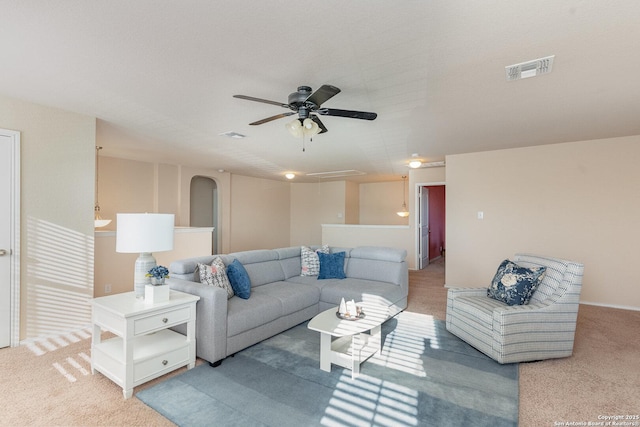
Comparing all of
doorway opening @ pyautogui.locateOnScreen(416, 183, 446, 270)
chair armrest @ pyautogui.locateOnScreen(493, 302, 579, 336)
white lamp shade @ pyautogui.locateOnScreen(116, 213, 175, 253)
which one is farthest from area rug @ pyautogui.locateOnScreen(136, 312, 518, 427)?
doorway opening @ pyautogui.locateOnScreen(416, 183, 446, 270)

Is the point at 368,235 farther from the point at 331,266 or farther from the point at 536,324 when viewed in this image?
the point at 536,324

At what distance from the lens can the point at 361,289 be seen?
3576mm

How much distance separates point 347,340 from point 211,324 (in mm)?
1195

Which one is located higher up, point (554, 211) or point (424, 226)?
point (554, 211)

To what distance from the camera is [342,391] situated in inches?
84.2

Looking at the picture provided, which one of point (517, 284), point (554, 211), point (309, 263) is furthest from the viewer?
point (554, 211)

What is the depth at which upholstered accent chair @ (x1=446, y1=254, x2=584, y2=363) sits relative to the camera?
2529 millimetres

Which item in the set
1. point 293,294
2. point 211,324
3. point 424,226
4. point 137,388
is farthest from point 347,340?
point 424,226

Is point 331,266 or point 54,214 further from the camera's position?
point 331,266

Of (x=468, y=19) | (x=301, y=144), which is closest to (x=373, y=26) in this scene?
(x=468, y=19)

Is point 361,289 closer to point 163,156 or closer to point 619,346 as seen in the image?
point 619,346

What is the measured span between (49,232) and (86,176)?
67 cm

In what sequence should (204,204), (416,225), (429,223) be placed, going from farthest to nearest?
1. (429,223)
2. (204,204)
3. (416,225)

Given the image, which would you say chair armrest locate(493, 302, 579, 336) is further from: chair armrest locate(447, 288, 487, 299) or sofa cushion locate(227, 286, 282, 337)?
sofa cushion locate(227, 286, 282, 337)
